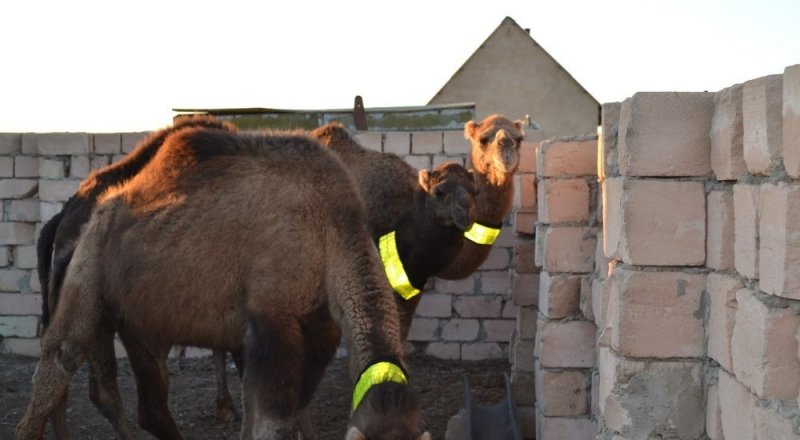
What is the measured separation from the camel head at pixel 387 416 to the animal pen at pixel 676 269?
89 centimetres

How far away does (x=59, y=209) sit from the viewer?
1154cm

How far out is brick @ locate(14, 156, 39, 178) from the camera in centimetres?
1173

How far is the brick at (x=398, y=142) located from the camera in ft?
36.3

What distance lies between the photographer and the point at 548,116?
24.2 meters

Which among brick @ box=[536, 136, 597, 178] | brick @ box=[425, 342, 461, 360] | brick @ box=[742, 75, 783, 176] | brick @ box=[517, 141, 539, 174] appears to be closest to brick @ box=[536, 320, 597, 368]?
brick @ box=[536, 136, 597, 178]

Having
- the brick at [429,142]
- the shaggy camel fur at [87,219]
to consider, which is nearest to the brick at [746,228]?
the shaggy camel fur at [87,219]

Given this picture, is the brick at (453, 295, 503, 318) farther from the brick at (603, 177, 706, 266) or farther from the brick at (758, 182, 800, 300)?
the brick at (758, 182, 800, 300)

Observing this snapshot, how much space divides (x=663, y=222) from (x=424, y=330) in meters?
7.28

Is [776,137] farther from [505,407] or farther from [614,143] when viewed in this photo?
[505,407]

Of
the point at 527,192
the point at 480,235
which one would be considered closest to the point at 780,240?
the point at 480,235

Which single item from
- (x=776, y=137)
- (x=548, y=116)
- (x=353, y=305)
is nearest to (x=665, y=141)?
(x=776, y=137)

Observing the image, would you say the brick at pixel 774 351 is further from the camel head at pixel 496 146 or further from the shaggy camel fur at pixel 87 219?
the camel head at pixel 496 146

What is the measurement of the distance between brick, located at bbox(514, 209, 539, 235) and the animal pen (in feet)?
6.39

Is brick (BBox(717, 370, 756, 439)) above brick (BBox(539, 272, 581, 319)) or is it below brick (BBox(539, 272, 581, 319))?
below
